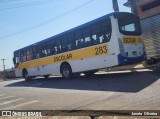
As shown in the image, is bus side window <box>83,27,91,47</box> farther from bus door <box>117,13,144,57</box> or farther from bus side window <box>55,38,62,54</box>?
bus side window <box>55,38,62,54</box>

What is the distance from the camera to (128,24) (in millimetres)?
15148

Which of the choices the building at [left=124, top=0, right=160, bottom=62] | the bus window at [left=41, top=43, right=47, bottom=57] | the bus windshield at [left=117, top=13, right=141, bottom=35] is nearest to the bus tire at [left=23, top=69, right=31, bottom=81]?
the bus window at [left=41, top=43, right=47, bottom=57]

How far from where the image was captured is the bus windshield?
1452cm

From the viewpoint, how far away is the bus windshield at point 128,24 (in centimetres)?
1452

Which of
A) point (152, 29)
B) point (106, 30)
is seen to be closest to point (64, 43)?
point (106, 30)

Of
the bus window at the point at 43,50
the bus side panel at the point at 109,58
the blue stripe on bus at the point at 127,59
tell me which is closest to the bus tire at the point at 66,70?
the bus side panel at the point at 109,58

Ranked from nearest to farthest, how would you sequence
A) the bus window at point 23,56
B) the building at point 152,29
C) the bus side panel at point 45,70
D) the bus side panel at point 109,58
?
the bus side panel at point 109,58, the bus side panel at point 45,70, the building at point 152,29, the bus window at point 23,56

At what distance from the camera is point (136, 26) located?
51.5 feet

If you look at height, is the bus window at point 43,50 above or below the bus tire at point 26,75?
above

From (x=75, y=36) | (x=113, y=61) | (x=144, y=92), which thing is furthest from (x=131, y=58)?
(x=144, y=92)

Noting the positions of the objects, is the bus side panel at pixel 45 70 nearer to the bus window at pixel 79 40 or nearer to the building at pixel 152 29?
the bus window at pixel 79 40

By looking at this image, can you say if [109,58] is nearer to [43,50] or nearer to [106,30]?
[106,30]

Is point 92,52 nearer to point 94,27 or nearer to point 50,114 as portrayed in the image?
point 94,27

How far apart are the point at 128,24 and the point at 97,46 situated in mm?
2046
